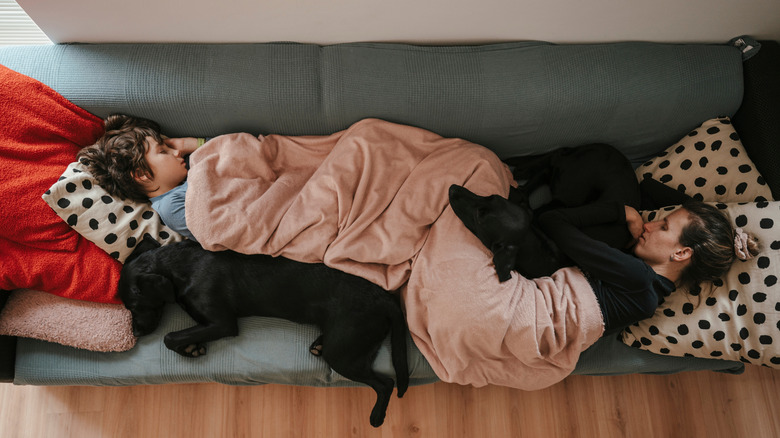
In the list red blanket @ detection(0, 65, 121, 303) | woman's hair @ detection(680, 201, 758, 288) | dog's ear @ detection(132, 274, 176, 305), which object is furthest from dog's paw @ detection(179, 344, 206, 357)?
woman's hair @ detection(680, 201, 758, 288)

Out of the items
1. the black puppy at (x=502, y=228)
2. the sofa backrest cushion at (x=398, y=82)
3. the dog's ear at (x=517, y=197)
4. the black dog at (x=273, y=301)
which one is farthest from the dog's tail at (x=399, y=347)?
the sofa backrest cushion at (x=398, y=82)

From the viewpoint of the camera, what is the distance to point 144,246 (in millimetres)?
1468

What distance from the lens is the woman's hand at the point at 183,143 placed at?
5.15ft

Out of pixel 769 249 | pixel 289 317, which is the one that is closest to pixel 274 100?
pixel 289 317

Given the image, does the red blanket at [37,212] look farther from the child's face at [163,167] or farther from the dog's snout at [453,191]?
the dog's snout at [453,191]

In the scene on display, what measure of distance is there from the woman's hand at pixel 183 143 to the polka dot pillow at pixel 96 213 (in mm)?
249

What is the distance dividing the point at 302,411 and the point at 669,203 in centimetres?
158

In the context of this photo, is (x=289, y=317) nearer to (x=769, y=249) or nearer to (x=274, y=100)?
(x=274, y=100)

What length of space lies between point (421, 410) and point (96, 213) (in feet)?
4.48

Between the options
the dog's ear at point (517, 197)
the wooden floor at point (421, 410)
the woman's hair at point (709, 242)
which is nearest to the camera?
the woman's hair at point (709, 242)

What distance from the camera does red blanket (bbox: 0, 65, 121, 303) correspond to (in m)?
1.36

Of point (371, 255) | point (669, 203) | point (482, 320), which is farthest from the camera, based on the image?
point (669, 203)

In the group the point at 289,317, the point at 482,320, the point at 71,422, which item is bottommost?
the point at 71,422

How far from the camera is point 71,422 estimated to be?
172cm
